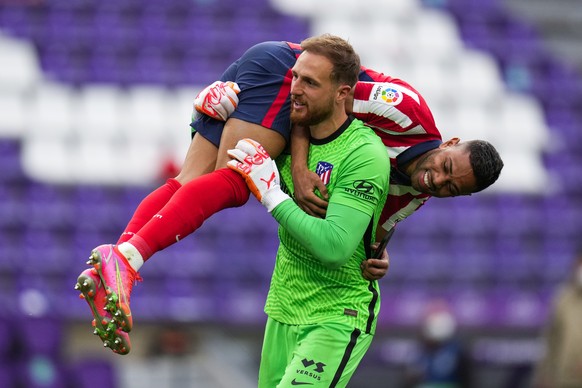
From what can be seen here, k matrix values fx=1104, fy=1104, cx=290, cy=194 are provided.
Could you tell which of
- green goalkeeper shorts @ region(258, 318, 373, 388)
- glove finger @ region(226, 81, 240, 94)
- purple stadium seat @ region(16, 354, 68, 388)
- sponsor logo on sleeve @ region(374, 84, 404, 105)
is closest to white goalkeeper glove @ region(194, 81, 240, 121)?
glove finger @ region(226, 81, 240, 94)

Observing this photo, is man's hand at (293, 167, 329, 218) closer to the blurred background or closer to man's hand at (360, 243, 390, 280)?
man's hand at (360, 243, 390, 280)

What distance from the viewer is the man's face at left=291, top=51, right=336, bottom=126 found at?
4.44 meters

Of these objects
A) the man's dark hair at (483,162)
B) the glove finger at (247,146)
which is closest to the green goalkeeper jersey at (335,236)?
the glove finger at (247,146)

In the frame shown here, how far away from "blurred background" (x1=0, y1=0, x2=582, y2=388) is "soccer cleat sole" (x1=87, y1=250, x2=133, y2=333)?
4.15m

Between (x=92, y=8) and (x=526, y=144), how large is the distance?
5.24 metres

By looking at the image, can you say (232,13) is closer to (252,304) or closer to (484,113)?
(484,113)

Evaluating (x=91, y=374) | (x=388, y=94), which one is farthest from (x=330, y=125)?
(x=91, y=374)

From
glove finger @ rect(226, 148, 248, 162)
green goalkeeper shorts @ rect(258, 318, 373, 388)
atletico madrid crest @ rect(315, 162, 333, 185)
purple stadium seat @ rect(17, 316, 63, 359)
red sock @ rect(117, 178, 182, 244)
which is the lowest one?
purple stadium seat @ rect(17, 316, 63, 359)

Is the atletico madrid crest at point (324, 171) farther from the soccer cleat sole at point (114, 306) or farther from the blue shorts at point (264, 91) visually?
the soccer cleat sole at point (114, 306)

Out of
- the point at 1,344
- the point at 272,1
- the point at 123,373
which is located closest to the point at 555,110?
the point at 272,1

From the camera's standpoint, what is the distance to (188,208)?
439 cm

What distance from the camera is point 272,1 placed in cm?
1310

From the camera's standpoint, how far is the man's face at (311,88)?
4.44m

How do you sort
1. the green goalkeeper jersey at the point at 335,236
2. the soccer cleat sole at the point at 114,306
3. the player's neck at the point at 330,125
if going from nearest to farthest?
the soccer cleat sole at the point at 114,306
the green goalkeeper jersey at the point at 335,236
the player's neck at the point at 330,125
